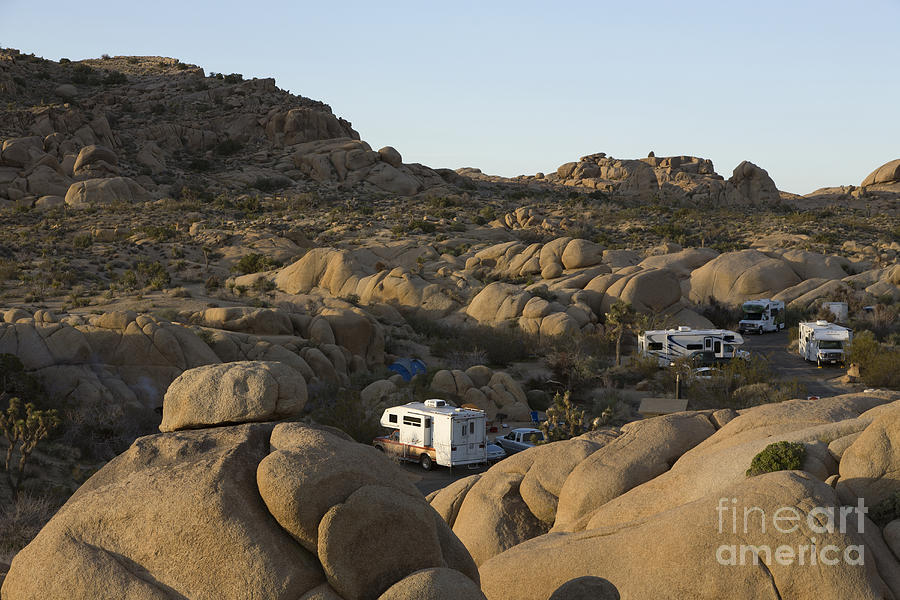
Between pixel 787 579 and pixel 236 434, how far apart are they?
7.23 meters

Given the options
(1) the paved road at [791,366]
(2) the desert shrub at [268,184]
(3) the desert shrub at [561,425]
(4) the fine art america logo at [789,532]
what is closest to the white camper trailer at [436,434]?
(3) the desert shrub at [561,425]

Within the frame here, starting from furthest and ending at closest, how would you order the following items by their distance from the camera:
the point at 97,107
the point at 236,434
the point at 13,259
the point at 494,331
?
the point at 97,107
the point at 13,259
the point at 494,331
the point at 236,434

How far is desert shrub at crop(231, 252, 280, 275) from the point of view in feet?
204

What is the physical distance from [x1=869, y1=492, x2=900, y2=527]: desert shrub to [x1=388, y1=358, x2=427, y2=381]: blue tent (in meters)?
29.7

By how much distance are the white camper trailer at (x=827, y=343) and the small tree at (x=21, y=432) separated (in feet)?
123

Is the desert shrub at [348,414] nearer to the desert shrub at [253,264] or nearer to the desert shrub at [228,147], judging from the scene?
the desert shrub at [253,264]

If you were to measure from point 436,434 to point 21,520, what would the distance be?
46.1 ft

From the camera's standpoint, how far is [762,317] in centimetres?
5550

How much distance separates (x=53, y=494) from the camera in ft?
74.2

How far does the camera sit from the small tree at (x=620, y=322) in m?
46.8

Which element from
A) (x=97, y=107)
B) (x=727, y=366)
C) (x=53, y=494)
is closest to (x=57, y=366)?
(x=53, y=494)

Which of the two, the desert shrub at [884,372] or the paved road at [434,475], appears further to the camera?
the desert shrub at [884,372]

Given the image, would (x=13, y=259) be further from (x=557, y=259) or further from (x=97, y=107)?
(x=97, y=107)

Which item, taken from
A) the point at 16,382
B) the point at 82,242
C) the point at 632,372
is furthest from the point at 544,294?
the point at 82,242
